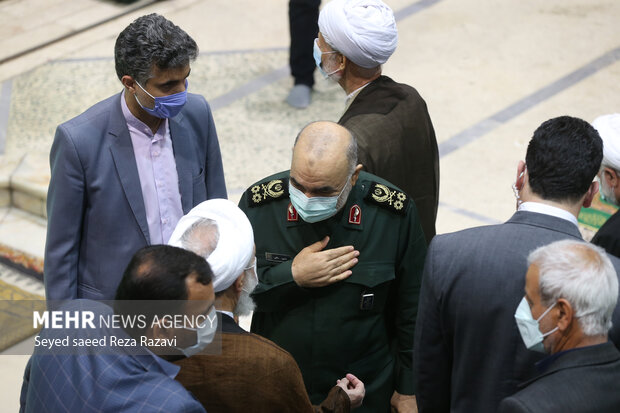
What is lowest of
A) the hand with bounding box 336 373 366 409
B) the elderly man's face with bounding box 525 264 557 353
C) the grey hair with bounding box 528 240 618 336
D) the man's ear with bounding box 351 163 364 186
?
the hand with bounding box 336 373 366 409

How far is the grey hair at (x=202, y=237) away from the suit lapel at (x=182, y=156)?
70cm

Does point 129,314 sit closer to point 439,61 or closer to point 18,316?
point 18,316

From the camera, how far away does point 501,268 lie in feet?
8.66

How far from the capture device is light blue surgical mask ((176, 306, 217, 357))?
2.44 m

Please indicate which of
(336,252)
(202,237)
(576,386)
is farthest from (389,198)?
(576,386)

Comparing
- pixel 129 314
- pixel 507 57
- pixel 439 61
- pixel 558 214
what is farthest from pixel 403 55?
pixel 129 314

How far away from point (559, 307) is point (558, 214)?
440 millimetres

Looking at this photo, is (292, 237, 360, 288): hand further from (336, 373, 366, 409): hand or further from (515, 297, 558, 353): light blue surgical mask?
(515, 297, 558, 353): light blue surgical mask

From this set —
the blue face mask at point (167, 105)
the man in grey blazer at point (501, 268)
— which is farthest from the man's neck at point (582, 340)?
the blue face mask at point (167, 105)

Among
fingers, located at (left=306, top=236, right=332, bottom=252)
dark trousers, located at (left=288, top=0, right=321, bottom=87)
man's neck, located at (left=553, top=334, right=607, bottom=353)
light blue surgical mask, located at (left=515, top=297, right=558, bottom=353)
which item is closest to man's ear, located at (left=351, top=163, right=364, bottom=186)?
fingers, located at (left=306, top=236, right=332, bottom=252)

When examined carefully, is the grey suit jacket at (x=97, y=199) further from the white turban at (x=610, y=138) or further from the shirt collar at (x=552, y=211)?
the white turban at (x=610, y=138)

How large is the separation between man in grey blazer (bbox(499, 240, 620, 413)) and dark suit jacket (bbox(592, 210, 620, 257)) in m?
0.77

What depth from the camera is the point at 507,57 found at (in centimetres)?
737

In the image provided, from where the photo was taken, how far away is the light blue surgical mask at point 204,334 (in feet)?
8.00
